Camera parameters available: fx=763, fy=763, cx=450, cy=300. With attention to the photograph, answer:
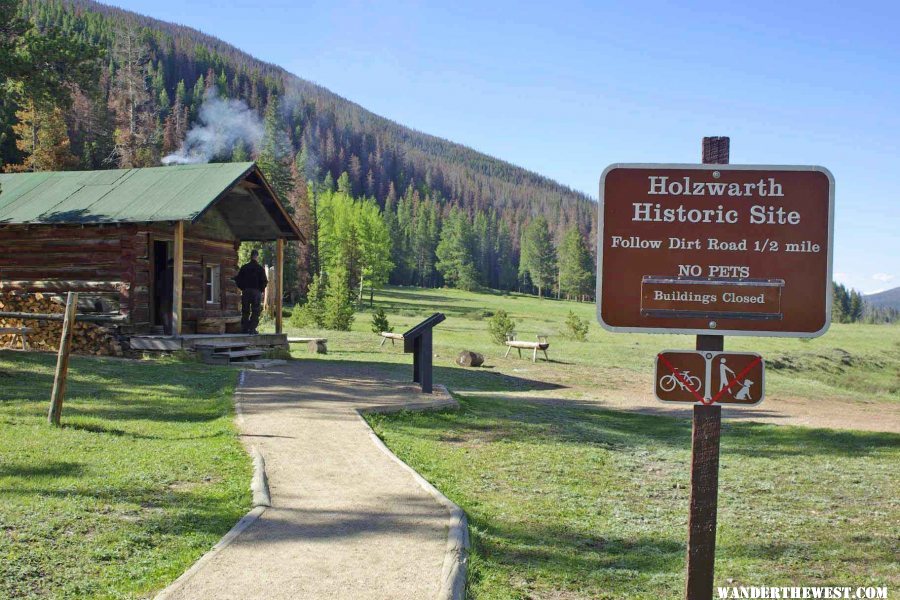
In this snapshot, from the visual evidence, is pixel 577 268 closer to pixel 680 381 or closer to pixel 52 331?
pixel 52 331

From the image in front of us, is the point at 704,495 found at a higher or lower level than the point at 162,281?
lower

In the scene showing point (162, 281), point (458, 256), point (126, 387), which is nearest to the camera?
point (126, 387)

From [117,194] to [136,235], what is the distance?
1669 mm

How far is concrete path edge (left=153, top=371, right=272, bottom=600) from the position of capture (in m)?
4.67

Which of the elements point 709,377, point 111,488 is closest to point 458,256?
point 111,488

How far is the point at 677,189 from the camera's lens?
4039 mm

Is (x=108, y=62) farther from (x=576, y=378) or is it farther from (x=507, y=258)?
(x=576, y=378)

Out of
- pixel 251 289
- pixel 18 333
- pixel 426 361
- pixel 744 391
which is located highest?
pixel 251 289

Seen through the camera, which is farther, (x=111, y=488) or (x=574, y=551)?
(x=111, y=488)

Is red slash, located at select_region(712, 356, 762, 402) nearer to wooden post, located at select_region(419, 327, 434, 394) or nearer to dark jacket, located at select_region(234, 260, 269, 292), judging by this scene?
wooden post, located at select_region(419, 327, 434, 394)

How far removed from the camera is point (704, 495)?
399 cm

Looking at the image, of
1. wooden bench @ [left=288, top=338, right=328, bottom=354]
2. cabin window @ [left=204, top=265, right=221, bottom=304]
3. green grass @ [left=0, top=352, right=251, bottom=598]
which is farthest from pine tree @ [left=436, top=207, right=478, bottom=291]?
green grass @ [left=0, top=352, right=251, bottom=598]

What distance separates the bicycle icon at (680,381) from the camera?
3928mm

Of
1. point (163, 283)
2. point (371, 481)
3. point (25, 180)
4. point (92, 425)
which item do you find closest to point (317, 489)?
point (371, 481)
